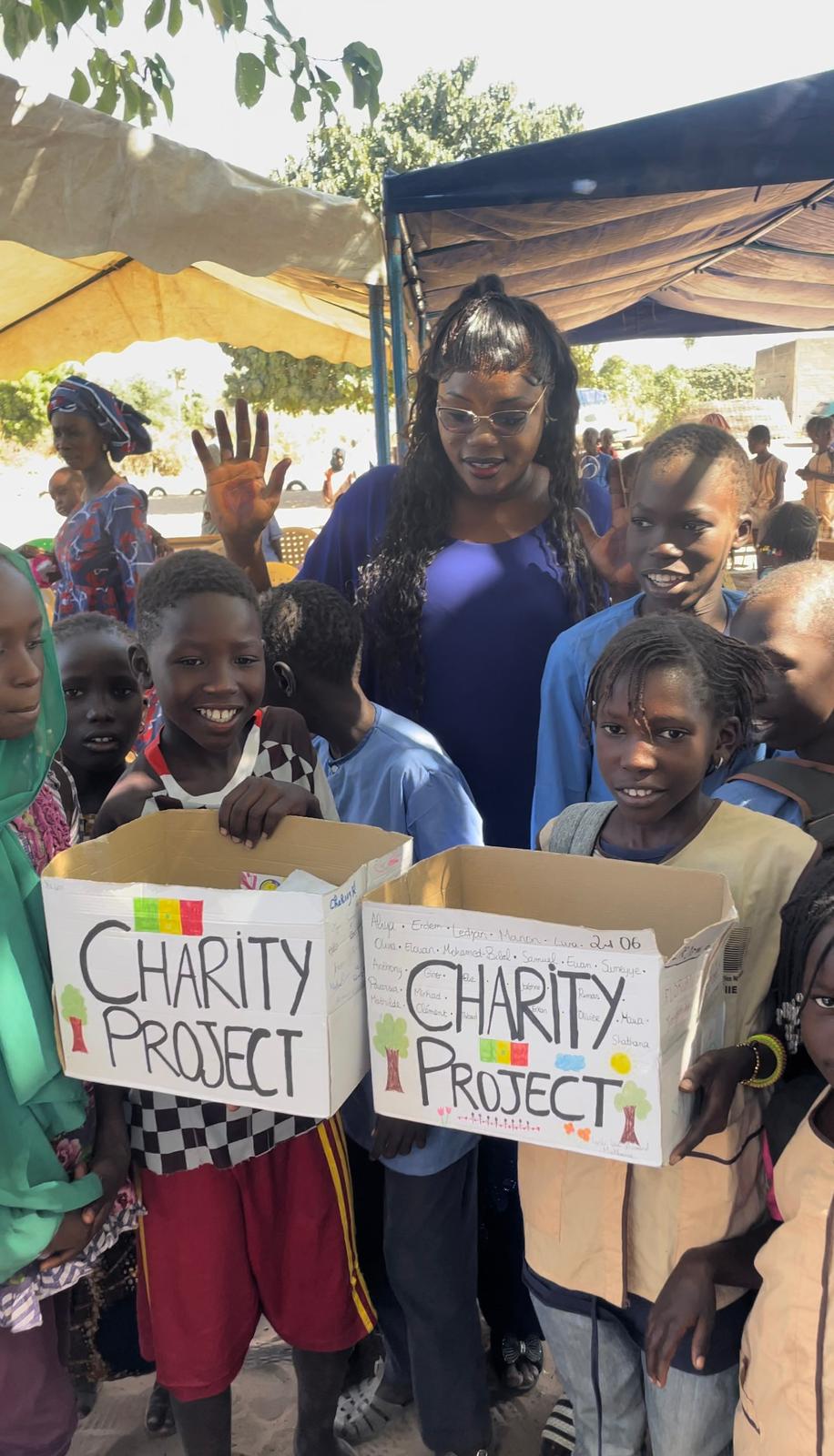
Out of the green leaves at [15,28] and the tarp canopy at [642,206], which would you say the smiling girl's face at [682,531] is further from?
the green leaves at [15,28]

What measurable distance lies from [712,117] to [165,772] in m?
3.35

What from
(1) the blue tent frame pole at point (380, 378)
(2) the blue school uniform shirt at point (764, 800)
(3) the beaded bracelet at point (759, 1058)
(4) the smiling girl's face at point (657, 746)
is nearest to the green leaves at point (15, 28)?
(1) the blue tent frame pole at point (380, 378)

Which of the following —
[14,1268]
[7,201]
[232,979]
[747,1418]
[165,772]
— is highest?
[7,201]

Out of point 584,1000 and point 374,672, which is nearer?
point 584,1000

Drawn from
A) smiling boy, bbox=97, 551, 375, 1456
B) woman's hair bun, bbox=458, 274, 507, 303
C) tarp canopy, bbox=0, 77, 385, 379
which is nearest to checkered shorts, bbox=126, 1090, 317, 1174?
smiling boy, bbox=97, 551, 375, 1456

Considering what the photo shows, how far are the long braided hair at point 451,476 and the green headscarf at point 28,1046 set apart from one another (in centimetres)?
91

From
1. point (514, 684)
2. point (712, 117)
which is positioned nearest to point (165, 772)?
point (514, 684)

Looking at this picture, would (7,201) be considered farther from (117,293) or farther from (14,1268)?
(14,1268)

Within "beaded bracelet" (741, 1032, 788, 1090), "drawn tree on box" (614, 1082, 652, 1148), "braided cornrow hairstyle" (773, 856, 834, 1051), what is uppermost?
"braided cornrow hairstyle" (773, 856, 834, 1051)

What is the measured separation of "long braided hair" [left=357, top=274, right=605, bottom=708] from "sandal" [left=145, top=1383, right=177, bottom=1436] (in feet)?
5.11

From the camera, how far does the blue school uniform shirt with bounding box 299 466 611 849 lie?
231 cm

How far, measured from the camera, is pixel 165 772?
1.77m

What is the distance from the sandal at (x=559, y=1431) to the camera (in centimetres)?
190

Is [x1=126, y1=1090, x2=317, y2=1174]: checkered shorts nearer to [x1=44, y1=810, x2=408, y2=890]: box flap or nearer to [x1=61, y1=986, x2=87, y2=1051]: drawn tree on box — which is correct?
[x1=61, y1=986, x2=87, y2=1051]: drawn tree on box
